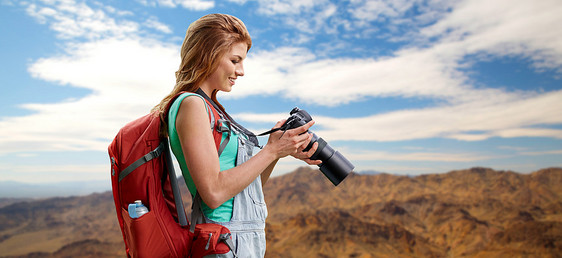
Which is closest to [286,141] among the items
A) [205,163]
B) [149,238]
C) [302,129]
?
[302,129]

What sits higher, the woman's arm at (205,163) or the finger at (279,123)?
the finger at (279,123)

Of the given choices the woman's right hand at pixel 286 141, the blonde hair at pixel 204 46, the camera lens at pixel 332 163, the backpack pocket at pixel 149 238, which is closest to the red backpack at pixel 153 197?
the backpack pocket at pixel 149 238

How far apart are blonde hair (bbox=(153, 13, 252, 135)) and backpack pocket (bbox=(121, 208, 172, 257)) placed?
37cm

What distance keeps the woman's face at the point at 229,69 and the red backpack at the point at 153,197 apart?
12cm

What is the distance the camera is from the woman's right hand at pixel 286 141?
1739 mm

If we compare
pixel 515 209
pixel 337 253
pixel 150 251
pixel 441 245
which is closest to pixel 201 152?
pixel 150 251

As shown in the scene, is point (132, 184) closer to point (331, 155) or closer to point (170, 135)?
point (170, 135)

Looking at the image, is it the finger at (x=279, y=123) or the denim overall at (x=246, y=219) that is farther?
the finger at (x=279, y=123)

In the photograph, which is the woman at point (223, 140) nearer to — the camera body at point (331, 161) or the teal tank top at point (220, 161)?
the teal tank top at point (220, 161)

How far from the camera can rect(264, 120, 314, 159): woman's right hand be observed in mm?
1739

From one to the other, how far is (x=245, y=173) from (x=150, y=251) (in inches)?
18.4

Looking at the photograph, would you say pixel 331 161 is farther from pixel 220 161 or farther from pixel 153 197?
pixel 153 197

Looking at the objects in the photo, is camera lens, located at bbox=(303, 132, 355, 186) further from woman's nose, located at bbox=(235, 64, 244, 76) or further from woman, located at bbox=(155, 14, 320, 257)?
woman's nose, located at bbox=(235, 64, 244, 76)

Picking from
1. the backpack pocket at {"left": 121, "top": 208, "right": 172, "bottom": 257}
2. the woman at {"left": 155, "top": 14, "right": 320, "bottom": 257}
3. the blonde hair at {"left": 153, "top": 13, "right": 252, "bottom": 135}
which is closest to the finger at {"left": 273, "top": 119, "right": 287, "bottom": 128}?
the woman at {"left": 155, "top": 14, "right": 320, "bottom": 257}
